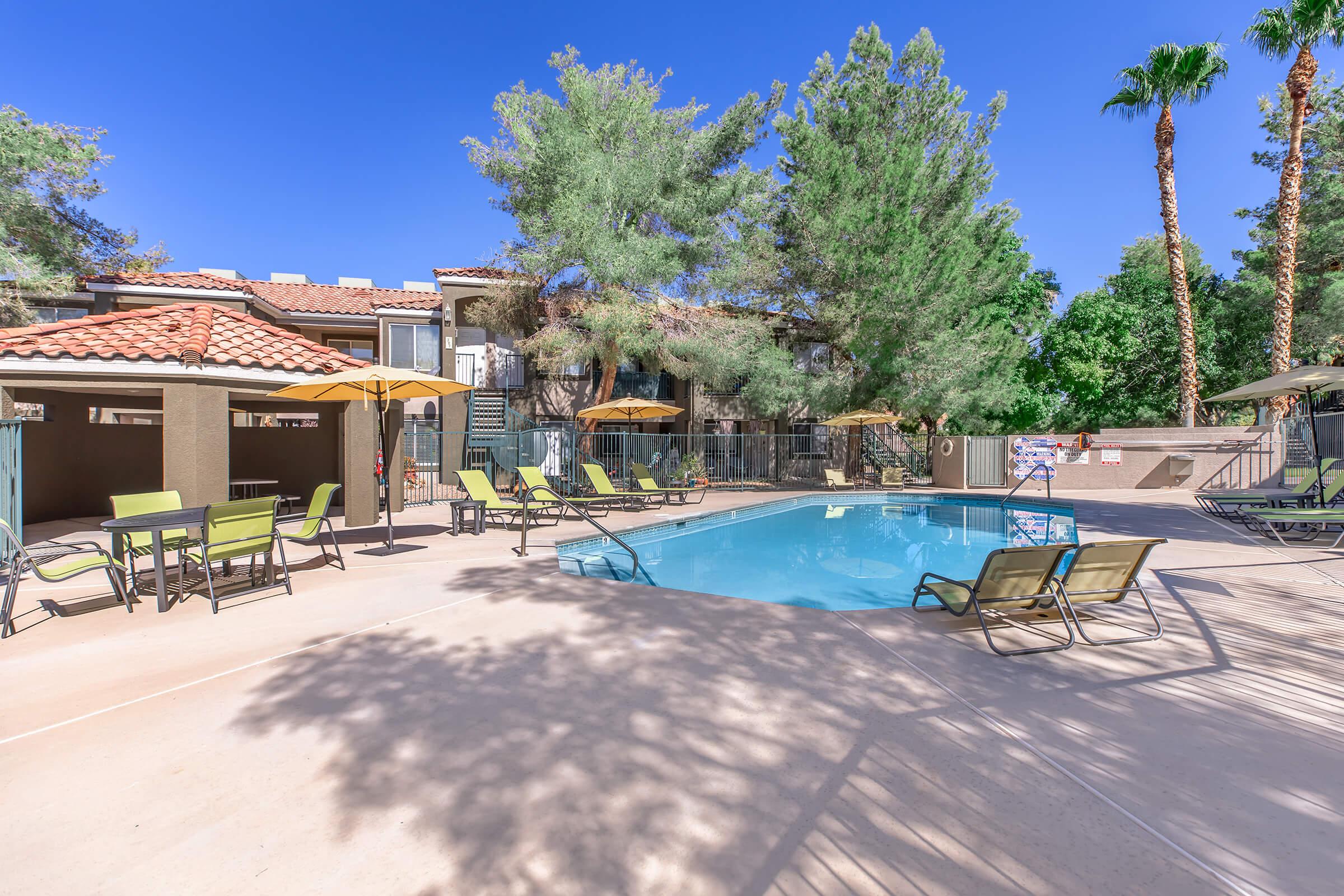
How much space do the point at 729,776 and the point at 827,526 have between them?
11.2 m

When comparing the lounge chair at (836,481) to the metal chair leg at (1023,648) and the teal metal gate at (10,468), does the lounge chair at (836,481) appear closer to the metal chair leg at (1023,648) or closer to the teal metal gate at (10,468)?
the metal chair leg at (1023,648)

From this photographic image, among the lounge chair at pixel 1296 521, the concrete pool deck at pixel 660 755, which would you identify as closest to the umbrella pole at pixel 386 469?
the concrete pool deck at pixel 660 755

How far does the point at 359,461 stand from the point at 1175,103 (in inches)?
1087

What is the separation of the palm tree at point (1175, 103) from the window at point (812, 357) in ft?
37.9

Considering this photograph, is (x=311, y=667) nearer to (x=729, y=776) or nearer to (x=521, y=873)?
(x=521, y=873)

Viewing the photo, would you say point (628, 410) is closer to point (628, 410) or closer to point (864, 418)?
point (628, 410)

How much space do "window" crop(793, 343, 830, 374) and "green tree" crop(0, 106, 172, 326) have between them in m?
22.1

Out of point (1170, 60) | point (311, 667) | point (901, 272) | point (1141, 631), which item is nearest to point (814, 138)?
point (901, 272)

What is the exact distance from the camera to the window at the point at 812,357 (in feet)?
68.8

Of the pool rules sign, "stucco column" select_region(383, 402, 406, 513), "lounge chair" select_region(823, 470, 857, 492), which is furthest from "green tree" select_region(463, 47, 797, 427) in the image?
the pool rules sign

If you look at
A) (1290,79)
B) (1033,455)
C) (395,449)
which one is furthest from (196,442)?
(1290,79)

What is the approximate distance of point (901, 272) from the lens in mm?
17234

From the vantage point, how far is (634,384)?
2303 centimetres

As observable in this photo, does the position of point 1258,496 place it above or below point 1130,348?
below
